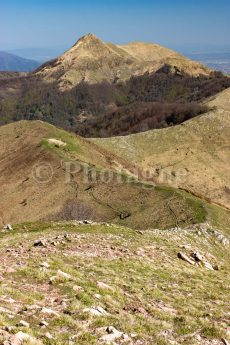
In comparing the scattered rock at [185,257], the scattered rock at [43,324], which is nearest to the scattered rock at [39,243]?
the scattered rock at [185,257]

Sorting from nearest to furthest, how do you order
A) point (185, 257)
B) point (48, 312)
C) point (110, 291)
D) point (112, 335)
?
1. point (112, 335)
2. point (48, 312)
3. point (110, 291)
4. point (185, 257)

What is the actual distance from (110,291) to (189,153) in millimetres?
82824

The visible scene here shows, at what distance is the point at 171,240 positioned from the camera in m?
31.6

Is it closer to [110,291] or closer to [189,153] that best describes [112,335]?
[110,291]

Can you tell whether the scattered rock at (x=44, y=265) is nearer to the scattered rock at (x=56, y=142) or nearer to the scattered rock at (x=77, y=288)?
the scattered rock at (x=77, y=288)

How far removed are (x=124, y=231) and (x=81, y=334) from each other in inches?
795

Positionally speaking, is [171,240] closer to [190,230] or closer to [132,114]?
[190,230]

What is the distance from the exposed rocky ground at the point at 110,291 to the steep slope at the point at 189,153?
182ft

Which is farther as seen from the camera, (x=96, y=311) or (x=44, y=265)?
(x=44, y=265)

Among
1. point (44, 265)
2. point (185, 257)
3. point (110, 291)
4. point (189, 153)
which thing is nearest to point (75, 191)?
point (185, 257)

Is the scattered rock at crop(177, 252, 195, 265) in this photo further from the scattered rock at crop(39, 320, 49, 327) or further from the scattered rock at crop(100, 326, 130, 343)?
the scattered rock at crop(39, 320, 49, 327)

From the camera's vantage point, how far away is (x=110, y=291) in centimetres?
1705

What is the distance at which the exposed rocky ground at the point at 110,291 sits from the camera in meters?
12.6

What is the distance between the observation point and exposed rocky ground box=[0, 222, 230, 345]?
12648mm
